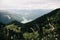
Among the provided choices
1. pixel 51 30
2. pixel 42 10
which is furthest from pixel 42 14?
pixel 51 30

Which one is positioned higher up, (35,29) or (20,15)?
(20,15)

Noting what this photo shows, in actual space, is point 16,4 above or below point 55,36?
above

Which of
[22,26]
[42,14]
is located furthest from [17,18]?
[42,14]

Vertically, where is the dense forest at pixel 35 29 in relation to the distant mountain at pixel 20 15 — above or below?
below

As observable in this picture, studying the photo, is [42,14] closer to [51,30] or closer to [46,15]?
[46,15]

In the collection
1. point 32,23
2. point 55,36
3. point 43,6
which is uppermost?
point 43,6

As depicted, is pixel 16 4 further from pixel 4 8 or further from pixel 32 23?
pixel 32 23

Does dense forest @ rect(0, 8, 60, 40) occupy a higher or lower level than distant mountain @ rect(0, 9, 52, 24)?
lower
